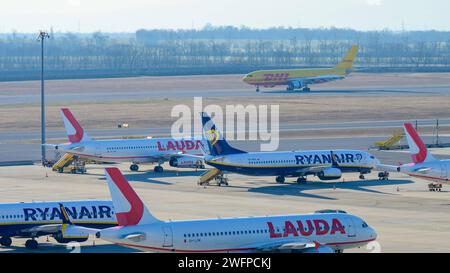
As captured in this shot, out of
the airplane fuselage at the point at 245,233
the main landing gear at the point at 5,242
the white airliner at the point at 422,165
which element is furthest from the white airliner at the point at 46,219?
the white airliner at the point at 422,165

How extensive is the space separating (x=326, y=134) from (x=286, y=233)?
321 ft

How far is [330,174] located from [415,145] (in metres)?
17.5

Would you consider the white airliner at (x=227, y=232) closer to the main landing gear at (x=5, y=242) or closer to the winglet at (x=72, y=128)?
the main landing gear at (x=5, y=242)

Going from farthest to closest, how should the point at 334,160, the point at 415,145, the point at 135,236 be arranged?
the point at 334,160 < the point at 415,145 < the point at 135,236

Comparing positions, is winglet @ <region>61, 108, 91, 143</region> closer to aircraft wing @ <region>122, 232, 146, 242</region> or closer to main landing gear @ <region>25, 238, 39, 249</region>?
main landing gear @ <region>25, 238, 39, 249</region>

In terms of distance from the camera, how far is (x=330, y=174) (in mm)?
107562

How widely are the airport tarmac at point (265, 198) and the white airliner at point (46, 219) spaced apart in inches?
42.2

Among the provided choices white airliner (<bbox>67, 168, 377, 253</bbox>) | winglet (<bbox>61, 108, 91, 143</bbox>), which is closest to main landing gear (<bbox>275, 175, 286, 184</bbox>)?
winglet (<bbox>61, 108, 91, 143</bbox>)

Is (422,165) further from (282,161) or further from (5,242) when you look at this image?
(5,242)

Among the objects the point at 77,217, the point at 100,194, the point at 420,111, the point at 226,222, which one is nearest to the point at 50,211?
the point at 77,217

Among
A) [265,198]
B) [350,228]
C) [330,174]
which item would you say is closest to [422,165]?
[265,198]

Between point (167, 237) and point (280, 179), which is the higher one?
point (167, 237)

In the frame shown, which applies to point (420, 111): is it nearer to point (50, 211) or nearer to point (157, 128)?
point (157, 128)

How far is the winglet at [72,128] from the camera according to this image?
4680 inches
